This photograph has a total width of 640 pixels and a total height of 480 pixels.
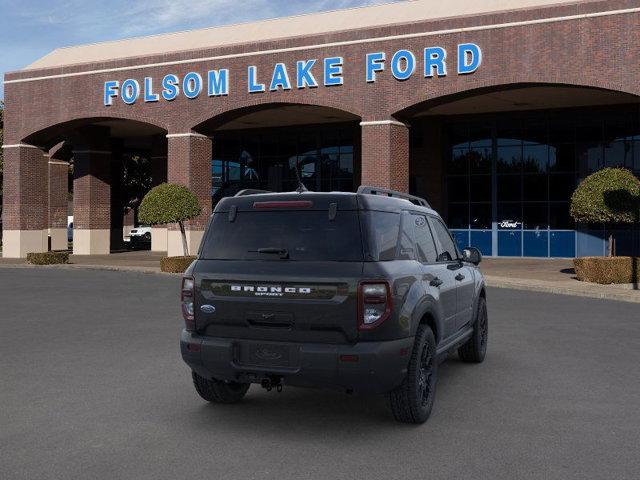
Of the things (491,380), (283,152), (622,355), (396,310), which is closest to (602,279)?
(622,355)

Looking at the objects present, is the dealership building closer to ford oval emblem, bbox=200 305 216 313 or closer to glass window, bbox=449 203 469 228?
glass window, bbox=449 203 469 228

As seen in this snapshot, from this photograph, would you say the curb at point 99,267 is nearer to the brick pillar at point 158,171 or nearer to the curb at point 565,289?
the curb at point 565,289

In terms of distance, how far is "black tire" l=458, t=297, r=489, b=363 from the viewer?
28.5 feet

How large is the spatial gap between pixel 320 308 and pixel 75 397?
2915mm

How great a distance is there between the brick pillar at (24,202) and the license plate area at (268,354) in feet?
109

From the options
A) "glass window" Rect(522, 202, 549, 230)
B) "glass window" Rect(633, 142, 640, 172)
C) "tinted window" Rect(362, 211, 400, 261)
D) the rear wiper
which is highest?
"glass window" Rect(633, 142, 640, 172)

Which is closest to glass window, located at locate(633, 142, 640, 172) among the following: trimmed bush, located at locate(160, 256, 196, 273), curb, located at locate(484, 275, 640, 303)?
curb, located at locate(484, 275, 640, 303)

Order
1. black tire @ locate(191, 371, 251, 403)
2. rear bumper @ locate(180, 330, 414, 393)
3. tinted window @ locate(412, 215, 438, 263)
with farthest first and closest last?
1. tinted window @ locate(412, 215, 438, 263)
2. black tire @ locate(191, 371, 251, 403)
3. rear bumper @ locate(180, 330, 414, 393)

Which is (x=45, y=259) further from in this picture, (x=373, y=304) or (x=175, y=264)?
(x=373, y=304)

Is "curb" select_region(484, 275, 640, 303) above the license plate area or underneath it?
underneath

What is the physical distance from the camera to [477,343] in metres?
8.70

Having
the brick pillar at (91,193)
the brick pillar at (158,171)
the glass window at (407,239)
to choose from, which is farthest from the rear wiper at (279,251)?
the brick pillar at (158,171)

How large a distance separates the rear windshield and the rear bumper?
27.6 inches

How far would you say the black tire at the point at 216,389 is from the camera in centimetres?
666
